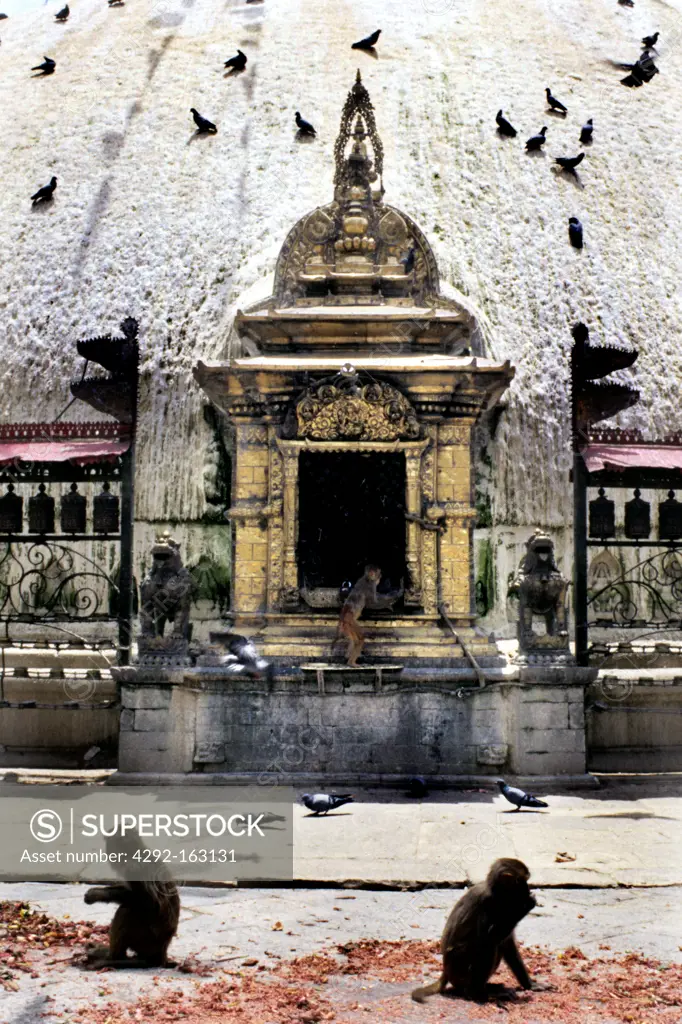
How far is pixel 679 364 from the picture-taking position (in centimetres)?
1753

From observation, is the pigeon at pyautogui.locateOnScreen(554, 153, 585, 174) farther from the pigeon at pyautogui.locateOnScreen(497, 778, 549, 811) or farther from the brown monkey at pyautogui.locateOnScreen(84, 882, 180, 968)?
the brown monkey at pyautogui.locateOnScreen(84, 882, 180, 968)

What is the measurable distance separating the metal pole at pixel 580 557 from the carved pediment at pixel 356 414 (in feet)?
4.99

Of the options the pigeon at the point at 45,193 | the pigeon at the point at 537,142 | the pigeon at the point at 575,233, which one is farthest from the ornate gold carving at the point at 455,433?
the pigeon at the point at 45,193

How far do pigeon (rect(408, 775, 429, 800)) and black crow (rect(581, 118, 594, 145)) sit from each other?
14347 millimetres

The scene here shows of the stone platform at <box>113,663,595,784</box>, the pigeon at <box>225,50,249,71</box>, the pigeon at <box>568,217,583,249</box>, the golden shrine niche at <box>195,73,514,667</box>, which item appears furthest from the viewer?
the pigeon at <box>225,50,249,71</box>

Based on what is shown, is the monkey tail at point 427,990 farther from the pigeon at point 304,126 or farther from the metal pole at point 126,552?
the pigeon at point 304,126

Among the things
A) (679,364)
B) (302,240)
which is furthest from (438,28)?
(302,240)

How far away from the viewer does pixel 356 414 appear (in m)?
10.4

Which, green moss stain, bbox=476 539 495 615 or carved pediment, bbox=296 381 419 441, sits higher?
carved pediment, bbox=296 381 419 441

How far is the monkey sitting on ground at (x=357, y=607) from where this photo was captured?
974 centimetres

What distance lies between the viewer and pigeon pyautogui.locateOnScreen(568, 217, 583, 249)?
1778cm

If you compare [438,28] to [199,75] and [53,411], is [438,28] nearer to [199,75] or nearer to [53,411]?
[199,75]


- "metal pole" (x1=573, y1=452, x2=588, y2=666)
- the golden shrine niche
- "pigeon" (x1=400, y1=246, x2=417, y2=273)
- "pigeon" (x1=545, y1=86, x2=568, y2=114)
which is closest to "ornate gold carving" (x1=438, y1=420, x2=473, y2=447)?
the golden shrine niche

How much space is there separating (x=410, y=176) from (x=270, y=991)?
652 inches
